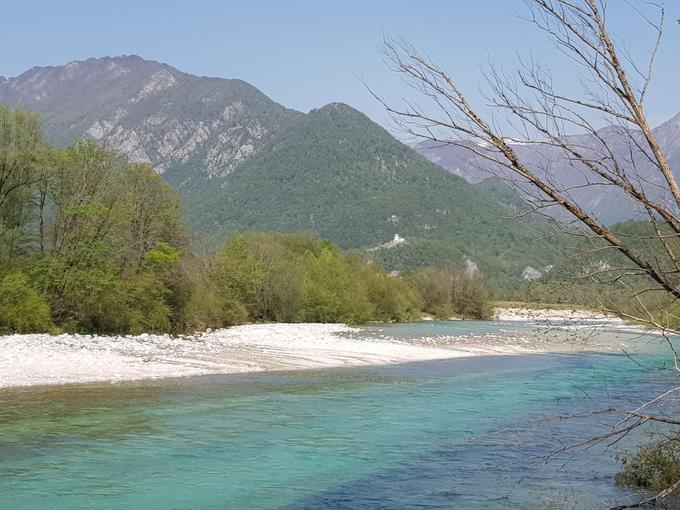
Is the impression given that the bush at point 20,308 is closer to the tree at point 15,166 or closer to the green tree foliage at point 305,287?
the tree at point 15,166

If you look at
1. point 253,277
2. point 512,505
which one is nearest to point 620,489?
point 512,505

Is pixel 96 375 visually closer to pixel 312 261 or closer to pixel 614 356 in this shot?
pixel 614 356

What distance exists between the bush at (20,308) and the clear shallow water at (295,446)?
15.9 meters

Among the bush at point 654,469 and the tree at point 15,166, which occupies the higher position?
the tree at point 15,166

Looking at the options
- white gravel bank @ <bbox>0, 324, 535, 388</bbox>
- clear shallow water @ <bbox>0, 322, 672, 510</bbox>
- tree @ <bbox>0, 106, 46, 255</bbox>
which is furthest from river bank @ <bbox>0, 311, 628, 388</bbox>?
tree @ <bbox>0, 106, 46, 255</bbox>

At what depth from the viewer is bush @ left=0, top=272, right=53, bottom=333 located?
116 ft

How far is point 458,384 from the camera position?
85.6 ft

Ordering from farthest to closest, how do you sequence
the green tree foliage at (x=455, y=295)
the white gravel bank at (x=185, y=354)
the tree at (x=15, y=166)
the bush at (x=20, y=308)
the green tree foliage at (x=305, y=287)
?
the green tree foliage at (x=455, y=295) < the green tree foliage at (x=305, y=287) < the tree at (x=15, y=166) < the bush at (x=20, y=308) < the white gravel bank at (x=185, y=354)

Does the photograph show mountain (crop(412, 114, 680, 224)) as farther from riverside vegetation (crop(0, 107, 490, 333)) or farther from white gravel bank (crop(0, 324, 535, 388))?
riverside vegetation (crop(0, 107, 490, 333))

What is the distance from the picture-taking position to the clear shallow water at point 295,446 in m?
11.2

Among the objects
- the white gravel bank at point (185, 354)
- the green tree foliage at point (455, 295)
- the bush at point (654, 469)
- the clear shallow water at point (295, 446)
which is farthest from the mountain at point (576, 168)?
the green tree foliage at point (455, 295)

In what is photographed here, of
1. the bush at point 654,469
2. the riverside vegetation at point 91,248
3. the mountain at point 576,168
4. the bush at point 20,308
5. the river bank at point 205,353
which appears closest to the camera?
the mountain at point 576,168

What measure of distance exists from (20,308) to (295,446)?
26.4 meters

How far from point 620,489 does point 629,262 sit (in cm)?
696
